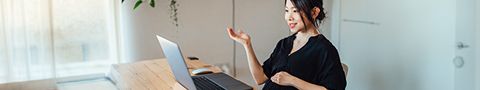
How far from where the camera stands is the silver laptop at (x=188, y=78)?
1.89 meters

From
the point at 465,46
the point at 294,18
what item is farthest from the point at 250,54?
the point at 465,46

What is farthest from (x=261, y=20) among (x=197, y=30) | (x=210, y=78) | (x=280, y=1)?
(x=210, y=78)

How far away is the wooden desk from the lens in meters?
2.17

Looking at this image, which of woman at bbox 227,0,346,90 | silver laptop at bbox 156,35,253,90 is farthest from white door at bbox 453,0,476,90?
silver laptop at bbox 156,35,253,90

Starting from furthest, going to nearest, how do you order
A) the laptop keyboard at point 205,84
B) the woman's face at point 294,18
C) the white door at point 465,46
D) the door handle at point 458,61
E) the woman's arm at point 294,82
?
the door handle at point 458,61
the white door at point 465,46
the laptop keyboard at point 205,84
the woman's face at point 294,18
the woman's arm at point 294,82

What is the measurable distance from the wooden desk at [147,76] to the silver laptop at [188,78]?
0.27 feet

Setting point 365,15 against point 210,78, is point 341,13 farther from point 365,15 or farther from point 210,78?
point 210,78

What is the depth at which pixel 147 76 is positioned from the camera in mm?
2371

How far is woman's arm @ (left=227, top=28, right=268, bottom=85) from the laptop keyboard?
0.15m

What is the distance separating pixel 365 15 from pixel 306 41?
73.1 inches

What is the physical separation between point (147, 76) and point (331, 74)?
0.95 meters

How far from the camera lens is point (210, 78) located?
2232 millimetres

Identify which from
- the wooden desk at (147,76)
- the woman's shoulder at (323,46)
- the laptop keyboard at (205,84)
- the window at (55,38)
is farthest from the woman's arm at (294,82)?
the window at (55,38)

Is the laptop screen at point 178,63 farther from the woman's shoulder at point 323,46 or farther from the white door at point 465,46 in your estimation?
the white door at point 465,46
